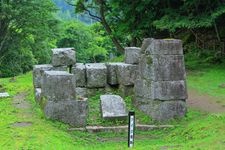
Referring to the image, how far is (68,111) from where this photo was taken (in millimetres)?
13188

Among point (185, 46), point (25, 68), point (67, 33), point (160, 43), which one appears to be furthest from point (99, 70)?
point (67, 33)

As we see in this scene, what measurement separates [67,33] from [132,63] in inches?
1674

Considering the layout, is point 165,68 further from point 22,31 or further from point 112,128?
point 22,31

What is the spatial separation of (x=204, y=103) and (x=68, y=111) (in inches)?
204

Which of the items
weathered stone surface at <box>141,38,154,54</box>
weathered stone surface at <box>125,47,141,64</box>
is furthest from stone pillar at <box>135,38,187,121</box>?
weathered stone surface at <box>125,47,141,64</box>

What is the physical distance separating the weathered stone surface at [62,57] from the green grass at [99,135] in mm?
2381

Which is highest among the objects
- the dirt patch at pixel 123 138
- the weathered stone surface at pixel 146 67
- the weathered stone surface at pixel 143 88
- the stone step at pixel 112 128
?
the weathered stone surface at pixel 146 67

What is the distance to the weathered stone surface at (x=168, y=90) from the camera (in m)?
13.9

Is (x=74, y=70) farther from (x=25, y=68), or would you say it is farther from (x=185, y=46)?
(x=25, y=68)

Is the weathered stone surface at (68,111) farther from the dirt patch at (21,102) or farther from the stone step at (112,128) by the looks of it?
the dirt patch at (21,102)

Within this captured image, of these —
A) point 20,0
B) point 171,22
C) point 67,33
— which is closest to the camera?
point 171,22

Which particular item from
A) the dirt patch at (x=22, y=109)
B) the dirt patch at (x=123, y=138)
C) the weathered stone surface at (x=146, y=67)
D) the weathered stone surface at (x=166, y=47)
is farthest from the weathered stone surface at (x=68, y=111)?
the weathered stone surface at (x=166, y=47)

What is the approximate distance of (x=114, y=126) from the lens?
1325cm

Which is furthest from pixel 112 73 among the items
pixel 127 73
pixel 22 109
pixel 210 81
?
pixel 210 81
